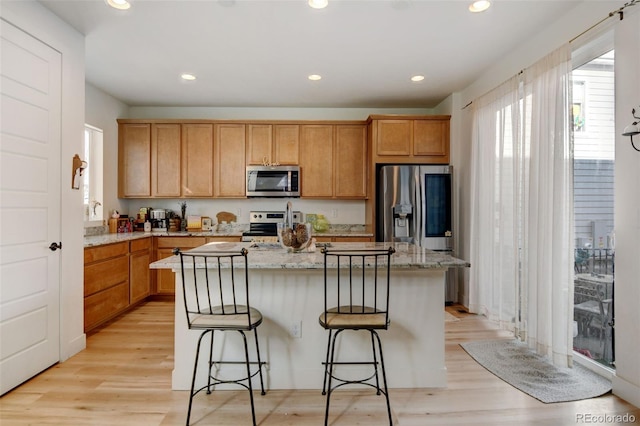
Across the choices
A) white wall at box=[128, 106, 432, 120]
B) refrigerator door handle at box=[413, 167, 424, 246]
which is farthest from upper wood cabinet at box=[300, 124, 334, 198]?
refrigerator door handle at box=[413, 167, 424, 246]

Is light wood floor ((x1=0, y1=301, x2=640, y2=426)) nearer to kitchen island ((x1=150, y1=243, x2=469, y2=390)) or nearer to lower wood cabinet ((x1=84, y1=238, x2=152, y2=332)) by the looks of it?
kitchen island ((x1=150, y1=243, x2=469, y2=390))

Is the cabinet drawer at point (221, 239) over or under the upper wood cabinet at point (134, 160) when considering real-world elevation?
under

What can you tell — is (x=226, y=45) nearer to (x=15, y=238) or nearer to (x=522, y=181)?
(x=15, y=238)

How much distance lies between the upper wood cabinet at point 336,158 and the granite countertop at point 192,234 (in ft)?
1.80

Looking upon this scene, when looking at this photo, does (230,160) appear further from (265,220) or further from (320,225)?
(320,225)

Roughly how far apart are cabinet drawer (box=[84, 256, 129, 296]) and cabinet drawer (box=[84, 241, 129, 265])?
53 mm

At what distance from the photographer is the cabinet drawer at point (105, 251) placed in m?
3.38

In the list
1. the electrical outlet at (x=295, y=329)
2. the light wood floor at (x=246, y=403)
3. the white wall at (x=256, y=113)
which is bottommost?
the light wood floor at (x=246, y=403)

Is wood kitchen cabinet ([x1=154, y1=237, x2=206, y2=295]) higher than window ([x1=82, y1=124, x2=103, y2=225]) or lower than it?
lower

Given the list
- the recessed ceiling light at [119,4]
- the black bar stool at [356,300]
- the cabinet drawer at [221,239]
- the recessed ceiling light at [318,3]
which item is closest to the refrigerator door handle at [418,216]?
the black bar stool at [356,300]

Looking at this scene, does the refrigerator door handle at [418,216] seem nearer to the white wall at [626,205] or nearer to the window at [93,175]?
the white wall at [626,205]

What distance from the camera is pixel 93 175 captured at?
454 cm

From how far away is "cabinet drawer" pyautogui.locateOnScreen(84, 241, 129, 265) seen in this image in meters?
3.38

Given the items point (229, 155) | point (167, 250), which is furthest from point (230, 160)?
point (167, 250)
